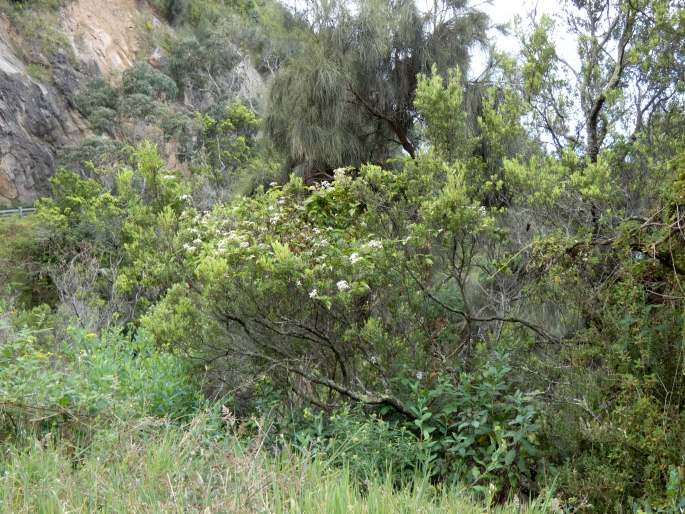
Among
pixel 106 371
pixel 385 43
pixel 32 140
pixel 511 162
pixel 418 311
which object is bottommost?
pixel 106 371

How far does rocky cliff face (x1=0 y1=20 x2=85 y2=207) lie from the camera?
2452 cm

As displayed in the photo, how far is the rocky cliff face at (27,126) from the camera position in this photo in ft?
80.4

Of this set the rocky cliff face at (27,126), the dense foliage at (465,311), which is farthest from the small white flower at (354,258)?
the rocky cliff face at (27,126)

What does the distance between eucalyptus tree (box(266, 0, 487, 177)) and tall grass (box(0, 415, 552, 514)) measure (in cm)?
562

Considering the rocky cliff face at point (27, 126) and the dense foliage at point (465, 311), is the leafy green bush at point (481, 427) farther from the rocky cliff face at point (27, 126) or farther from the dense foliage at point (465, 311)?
the rocky cliff face at point (27, 126)

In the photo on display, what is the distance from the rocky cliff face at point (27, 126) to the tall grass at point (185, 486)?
75.8 ft

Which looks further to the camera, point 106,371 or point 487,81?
point 487,81

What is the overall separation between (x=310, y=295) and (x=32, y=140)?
2418 cm

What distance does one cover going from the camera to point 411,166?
495 centimetres

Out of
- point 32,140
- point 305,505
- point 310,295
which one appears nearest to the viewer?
point 305,505

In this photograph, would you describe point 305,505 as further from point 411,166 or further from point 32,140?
point 32,140

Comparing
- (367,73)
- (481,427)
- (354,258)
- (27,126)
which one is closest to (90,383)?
(354,258)

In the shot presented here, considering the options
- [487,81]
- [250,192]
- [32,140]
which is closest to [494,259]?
[487,81]

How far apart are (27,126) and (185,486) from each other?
25901 mm
